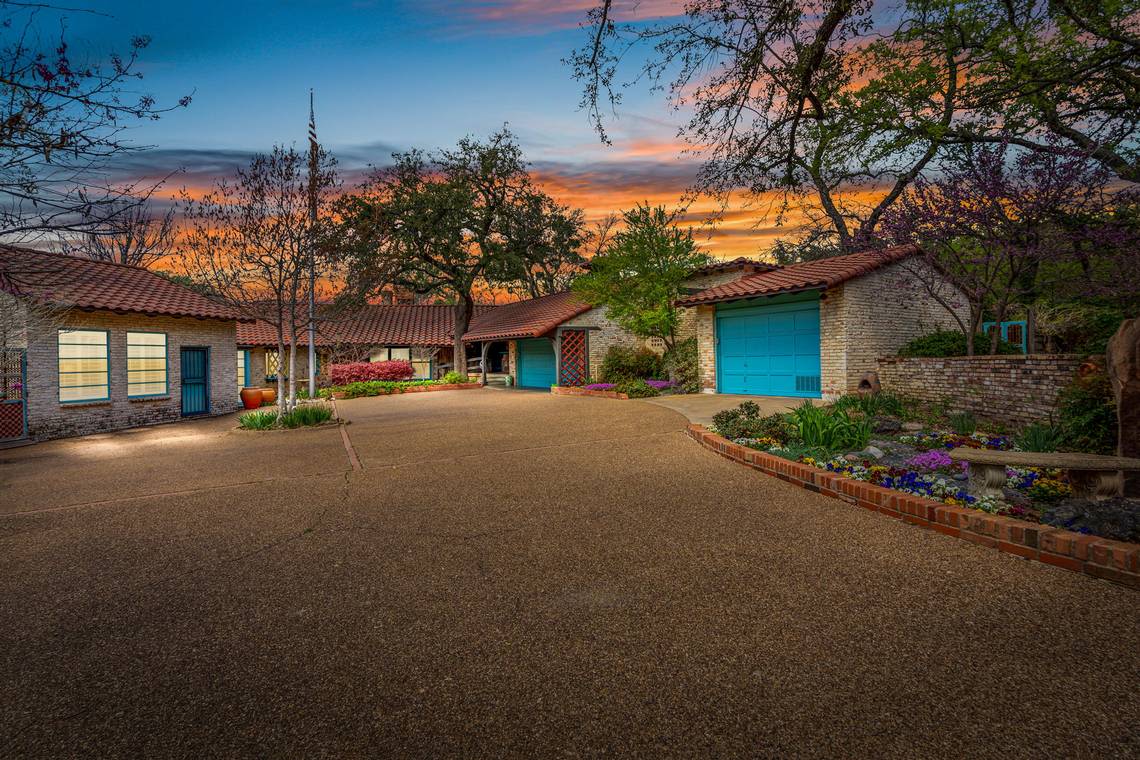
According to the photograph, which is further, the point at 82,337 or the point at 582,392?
the point at 582,392

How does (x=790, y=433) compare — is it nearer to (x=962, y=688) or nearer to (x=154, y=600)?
(x=962, y=688)

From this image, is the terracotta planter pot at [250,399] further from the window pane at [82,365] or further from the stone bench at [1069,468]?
the stone bench at [1069,468]

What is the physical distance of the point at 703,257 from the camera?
702 inches

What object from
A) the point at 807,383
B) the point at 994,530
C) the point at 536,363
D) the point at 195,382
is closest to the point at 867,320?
the point at 807,383

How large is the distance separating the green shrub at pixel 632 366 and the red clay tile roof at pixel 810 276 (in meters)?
3.68

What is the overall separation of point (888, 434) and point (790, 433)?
63.5 inches

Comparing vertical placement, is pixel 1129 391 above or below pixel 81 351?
below

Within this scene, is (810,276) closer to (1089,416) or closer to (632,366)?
(632,366)

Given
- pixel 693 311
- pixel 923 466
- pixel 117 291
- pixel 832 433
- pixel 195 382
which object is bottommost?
pixel 923 466

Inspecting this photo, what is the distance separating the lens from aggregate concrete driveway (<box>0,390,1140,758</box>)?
208cm

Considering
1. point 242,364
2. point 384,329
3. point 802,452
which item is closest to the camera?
point 802,452

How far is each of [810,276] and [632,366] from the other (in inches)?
290

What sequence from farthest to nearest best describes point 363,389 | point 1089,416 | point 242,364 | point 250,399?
point 242,364
point 363,389
point 250,399
point 1089,416

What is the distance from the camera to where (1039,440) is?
5688 millimetres
